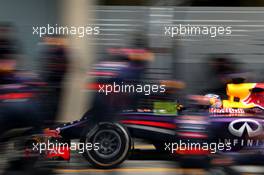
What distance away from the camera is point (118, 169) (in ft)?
26.1

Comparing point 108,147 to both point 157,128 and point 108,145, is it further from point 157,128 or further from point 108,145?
point 157,128

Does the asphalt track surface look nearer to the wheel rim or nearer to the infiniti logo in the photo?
the wheel rim

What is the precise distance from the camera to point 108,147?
812cm

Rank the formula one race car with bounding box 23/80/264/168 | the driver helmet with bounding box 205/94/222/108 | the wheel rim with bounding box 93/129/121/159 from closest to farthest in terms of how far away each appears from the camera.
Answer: the driver helmet with bounding box 205/94/222/108 → the formula one race car with bounding box 23/80/264/168 → the wheel rim with bounding box 93/129/121/159

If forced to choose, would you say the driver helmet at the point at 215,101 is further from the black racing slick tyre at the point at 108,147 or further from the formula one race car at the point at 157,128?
the black racing slick tyre at the point at 108,147

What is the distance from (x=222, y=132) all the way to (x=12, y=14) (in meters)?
4.39

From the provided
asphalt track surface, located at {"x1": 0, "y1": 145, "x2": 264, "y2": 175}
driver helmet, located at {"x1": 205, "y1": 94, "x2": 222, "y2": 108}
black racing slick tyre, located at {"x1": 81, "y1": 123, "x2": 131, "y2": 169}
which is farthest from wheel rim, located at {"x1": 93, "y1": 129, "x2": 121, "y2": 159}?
driver helmet, located at {"x1": 205, "y1": 94, "x2": 222, "y2": 108}

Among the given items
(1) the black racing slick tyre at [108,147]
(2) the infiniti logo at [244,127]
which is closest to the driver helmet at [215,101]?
(2) the infiniti logo at [244,127]

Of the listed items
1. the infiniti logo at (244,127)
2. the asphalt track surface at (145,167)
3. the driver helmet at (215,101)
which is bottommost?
the asphalt track surface at (145,167)

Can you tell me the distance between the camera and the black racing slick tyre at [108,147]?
797cm

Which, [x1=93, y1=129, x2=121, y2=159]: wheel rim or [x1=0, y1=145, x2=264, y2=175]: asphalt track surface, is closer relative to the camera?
[x1=0, y1=145, x2=264, y2=175]: asphalt track surface

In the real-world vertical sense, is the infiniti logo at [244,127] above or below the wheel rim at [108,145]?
above

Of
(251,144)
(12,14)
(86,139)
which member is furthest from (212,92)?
(12,14)

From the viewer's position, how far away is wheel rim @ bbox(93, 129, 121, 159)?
8039 mm
